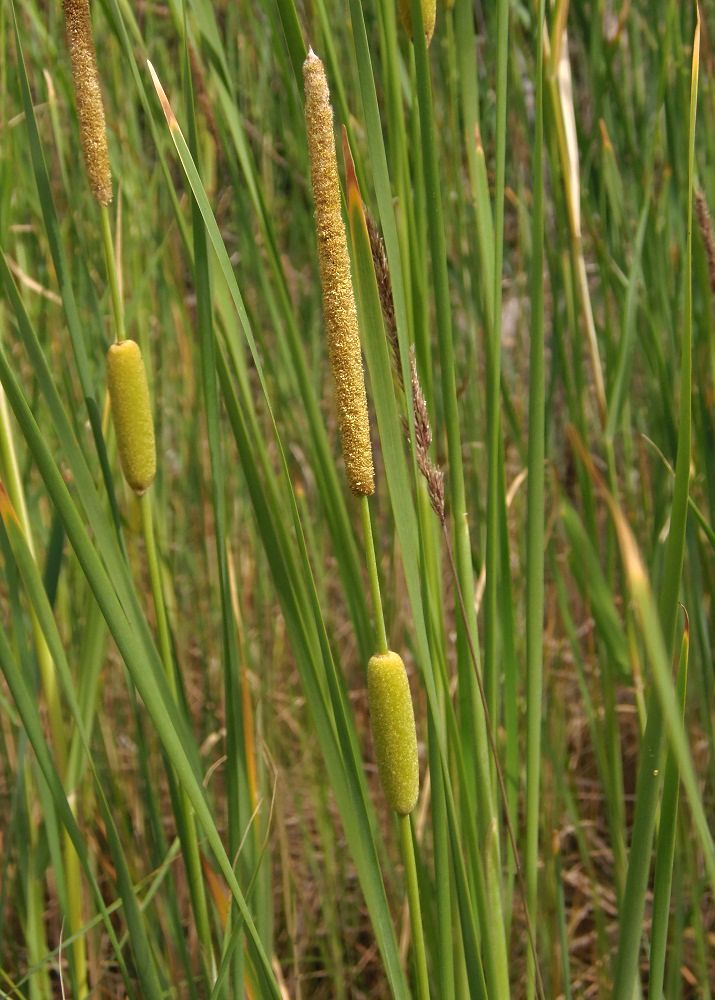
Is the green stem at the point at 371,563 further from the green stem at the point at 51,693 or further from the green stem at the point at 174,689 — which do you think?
the green stem at the point at 51,693

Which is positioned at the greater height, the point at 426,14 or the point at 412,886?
the point at 426,14

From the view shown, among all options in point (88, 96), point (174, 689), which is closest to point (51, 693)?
point (174, 689)

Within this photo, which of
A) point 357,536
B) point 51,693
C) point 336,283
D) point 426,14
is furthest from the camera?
point 357,536

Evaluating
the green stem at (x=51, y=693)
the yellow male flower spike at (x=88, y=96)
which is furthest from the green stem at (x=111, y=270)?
the green stem at (x=51, y=693)

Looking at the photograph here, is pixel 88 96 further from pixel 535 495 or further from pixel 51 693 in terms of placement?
pixel 51 693

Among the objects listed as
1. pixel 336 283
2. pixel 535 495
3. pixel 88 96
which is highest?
pixel 88 96

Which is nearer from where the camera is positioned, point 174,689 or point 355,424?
point 355,424

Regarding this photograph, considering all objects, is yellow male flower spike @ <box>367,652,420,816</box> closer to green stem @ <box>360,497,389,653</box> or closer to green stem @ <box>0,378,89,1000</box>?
green stem @ <box>360,497,389,653</box>
